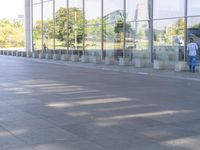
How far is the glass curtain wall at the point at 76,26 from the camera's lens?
130 feet

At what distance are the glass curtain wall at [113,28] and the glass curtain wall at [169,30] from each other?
4435 mm

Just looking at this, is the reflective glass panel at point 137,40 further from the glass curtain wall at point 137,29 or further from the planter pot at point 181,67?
the planter pot at point 181,67

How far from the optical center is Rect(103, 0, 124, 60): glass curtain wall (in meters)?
34.3

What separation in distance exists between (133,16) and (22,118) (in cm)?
2441

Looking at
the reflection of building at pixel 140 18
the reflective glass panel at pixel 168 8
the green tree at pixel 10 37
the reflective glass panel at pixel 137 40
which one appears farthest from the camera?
the green tree at pixel 10 37

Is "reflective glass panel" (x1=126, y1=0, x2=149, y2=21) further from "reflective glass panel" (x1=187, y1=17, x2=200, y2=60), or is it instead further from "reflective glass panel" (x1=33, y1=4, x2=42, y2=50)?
"reflective glass panel" (x1=33, y1=4, x2=42, y2=50)

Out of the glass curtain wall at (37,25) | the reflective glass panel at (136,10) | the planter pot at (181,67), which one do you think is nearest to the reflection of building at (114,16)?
the reflective glass panel at (136,10)

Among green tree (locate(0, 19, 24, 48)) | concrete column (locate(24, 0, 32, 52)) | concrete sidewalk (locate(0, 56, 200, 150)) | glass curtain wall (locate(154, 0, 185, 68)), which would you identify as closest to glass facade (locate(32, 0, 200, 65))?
glass curtain wall (locate(154, 0, 185, 68))

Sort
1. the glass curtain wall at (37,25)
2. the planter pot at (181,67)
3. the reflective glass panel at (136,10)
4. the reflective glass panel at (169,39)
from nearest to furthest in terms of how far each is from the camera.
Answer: the planter pot at (181,67)
the reflective glass panel at (169,39)
the reflective glass panel at (136,10)
the glass curtain wall at (37,25)

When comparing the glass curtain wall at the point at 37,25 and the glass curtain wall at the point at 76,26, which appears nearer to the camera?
the glass curtain wall at the point at 76,26

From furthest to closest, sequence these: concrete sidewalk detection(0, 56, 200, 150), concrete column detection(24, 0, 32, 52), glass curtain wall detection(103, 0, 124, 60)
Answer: concrete column detection(24, 0, 32, 52) → glass curtain wall detection(103, 0, 124, 60) → concrete sidewalk detection(0, 56, 200, 150)

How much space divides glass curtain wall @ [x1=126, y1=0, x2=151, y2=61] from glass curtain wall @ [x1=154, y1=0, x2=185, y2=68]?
1083 millimetres

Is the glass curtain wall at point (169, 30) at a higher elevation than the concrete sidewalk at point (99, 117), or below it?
higher

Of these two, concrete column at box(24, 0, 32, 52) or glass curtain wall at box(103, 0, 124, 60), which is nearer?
glass curtain wall at box(103, 0, 124, 60)
